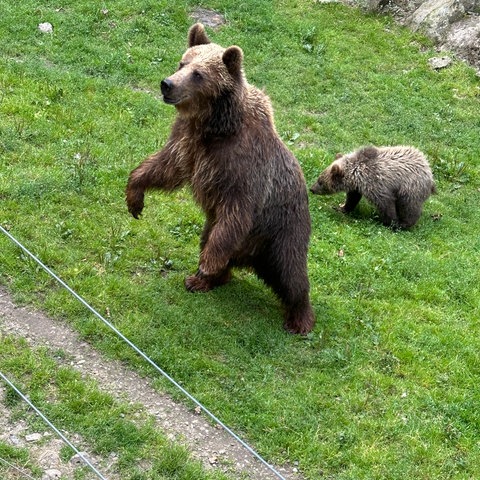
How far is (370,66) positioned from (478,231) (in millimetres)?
5207

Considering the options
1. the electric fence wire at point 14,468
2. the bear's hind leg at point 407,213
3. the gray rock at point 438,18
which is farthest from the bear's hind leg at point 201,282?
the gray rock at point 438,18

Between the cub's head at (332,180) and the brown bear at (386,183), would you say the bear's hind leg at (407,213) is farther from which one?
the cub's head at (332,180)

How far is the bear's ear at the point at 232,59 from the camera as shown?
646cm

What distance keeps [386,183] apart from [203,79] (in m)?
5.41

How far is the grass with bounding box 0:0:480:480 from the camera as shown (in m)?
6.57

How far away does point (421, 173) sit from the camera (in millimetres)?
11188

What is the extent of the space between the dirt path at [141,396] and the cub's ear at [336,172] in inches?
220

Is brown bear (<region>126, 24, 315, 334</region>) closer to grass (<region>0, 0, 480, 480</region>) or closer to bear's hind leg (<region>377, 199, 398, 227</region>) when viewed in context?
grass (<region>0, 0, 480, 480</region>)

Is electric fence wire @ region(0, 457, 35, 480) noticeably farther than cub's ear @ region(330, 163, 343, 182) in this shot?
No

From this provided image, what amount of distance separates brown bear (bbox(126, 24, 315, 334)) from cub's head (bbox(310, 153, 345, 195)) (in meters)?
3.69

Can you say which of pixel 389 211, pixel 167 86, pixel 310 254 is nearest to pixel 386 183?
pixel 389 211

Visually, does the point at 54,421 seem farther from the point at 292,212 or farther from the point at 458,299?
the point at 458,299

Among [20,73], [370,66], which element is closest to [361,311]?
[20,73]

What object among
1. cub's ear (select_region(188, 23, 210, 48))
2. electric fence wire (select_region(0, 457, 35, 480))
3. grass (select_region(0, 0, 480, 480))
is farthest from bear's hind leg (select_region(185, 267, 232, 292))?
electric fence wire (select_region(0, 457, 35, 480))
